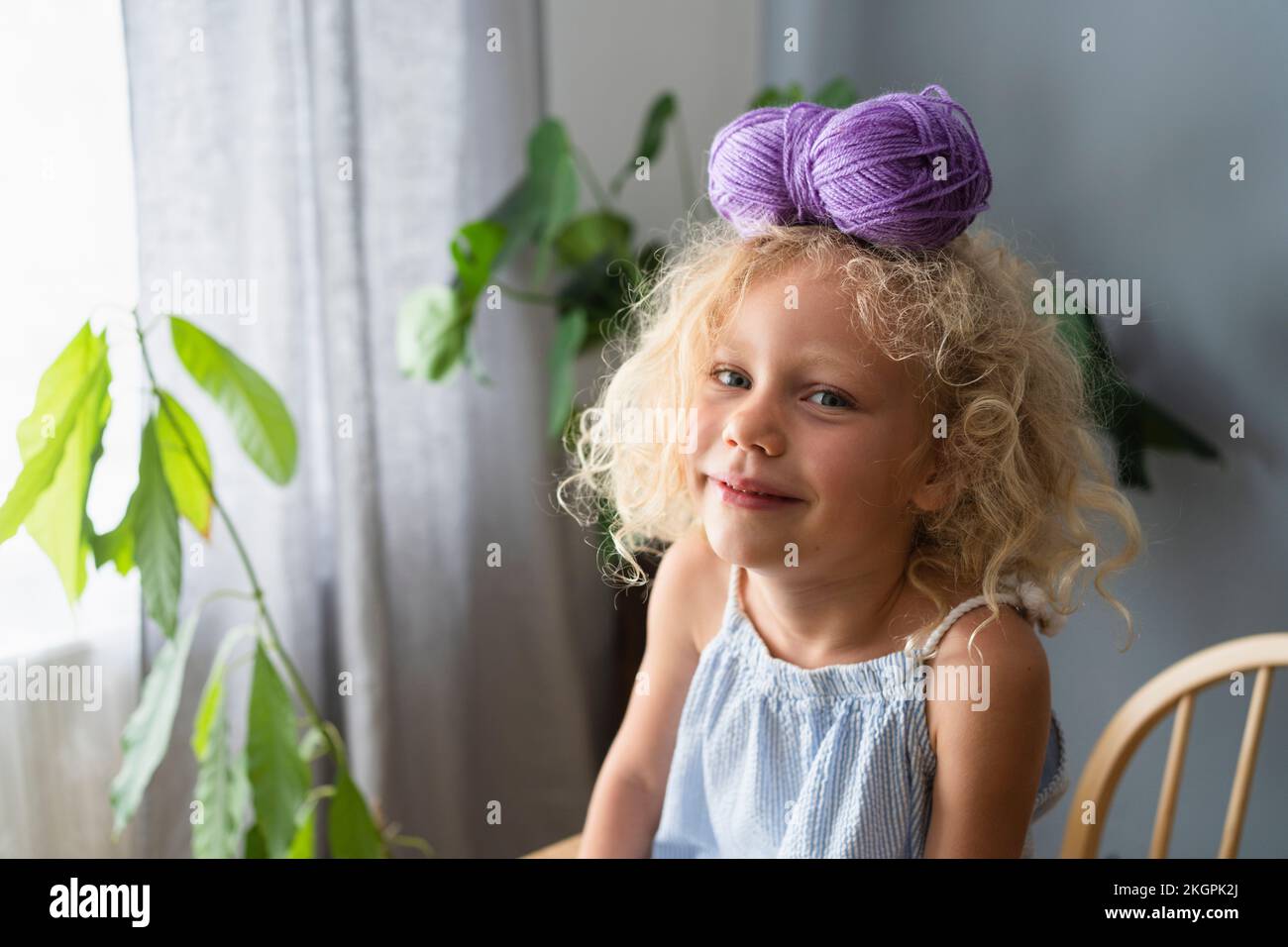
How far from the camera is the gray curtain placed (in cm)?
132

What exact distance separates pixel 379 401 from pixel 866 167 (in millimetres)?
1130

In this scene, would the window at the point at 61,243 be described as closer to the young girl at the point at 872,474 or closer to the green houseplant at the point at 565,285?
the green houseplant at the point at 565,285

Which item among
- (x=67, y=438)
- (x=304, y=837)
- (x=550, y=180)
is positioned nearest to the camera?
(x=67, y=438)

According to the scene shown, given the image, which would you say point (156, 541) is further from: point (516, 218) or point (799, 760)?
point (516, 218)

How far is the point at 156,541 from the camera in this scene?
0.84 m

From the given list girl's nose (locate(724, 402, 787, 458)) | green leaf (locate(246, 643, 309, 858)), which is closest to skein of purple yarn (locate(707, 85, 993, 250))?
girl's nose (locate(724, 402, 787, 458))

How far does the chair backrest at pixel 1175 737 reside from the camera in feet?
3.06

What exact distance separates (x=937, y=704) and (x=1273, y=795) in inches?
34.6

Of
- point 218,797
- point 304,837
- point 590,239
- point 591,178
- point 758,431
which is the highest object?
point 591,178

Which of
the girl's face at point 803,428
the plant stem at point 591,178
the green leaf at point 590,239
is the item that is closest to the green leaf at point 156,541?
the girl's face at point 803,428

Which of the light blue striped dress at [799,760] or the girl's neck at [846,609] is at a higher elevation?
the girl's neck at [846,609]

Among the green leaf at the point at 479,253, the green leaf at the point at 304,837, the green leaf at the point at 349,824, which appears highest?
the green leaf at the point at 479,253

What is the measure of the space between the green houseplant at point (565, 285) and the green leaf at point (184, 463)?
1.19 ft

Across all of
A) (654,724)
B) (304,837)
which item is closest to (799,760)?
(654,724)
